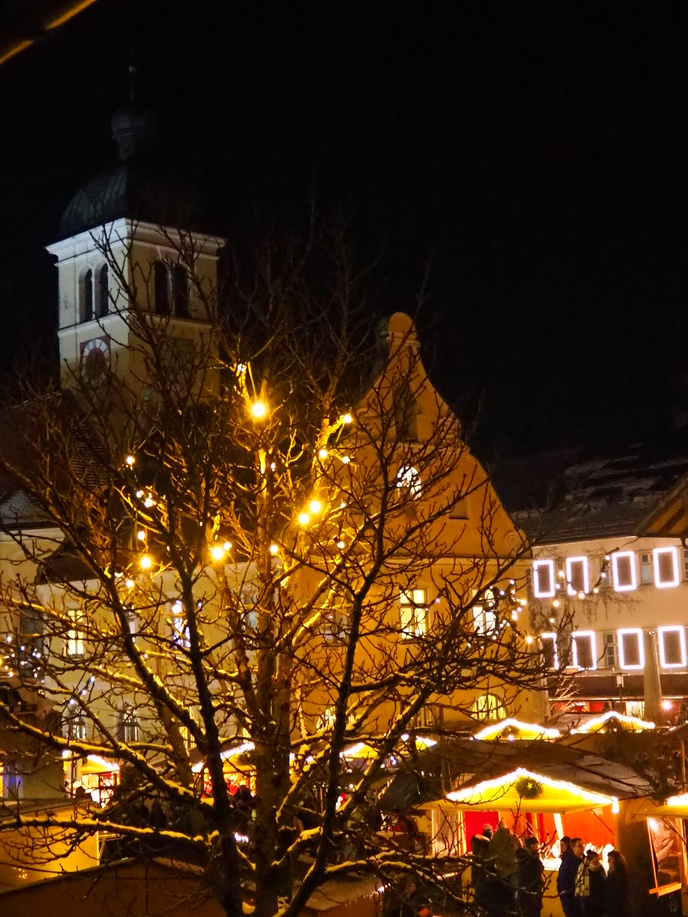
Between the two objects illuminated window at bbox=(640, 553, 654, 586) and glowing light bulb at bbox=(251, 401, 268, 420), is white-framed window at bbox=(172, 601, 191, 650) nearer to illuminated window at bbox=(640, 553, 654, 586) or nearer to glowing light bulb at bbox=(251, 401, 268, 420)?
glowing light bulb at bbox=(251, 401, 268, 420)

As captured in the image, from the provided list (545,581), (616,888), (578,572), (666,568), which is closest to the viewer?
(616,888)

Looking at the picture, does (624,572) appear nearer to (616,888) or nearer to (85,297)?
(85,297)

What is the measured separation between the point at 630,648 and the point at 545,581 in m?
5.26

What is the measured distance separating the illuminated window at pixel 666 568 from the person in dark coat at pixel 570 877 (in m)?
32.8

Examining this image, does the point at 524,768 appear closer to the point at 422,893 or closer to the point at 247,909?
the point at 422,893

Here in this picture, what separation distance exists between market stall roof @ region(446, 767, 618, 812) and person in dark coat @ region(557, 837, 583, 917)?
0.50 metres

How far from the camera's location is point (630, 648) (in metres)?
48.2

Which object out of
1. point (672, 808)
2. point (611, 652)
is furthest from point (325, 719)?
point (611, 652)

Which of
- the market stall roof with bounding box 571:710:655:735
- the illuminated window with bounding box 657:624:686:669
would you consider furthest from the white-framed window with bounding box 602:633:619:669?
the market stall roof with bounding box 571:710:655:735

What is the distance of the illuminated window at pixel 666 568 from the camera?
4712 cm

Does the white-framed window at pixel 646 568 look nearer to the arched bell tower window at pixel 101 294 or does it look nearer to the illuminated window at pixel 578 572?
the illuminated window at pixel 578 572

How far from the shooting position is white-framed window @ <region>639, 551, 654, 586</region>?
47875 millimetres

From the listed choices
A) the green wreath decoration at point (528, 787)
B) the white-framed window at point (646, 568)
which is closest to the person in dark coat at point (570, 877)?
the green wreath decoration at point (528, 787)

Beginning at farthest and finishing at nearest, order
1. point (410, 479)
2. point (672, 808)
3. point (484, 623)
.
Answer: point (672, 808)
point (484, 623)
point (410, 479)
